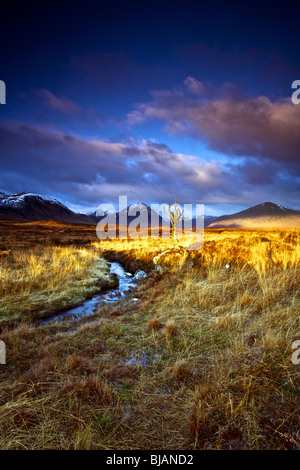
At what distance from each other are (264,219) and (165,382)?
10414 cm

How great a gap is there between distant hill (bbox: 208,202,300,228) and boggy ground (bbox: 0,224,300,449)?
71.4m

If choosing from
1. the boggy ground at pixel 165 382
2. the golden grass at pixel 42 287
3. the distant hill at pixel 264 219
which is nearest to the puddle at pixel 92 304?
the golden grass at pixel 42 287

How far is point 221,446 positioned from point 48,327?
16.7ft

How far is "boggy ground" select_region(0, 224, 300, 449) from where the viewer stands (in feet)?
6.23

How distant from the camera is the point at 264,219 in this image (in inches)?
3639

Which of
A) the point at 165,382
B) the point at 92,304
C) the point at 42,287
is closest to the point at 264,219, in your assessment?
the point at 92,304

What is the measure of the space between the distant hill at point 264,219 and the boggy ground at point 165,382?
234 feet

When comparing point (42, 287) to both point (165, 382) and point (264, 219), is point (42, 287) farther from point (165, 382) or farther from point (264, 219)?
point (264, 219)

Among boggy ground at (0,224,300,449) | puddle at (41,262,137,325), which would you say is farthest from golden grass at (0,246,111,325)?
boggy ground at (0,224,300,449)

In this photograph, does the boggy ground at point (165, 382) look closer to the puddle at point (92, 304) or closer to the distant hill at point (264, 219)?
the puddle at point (92, 304)

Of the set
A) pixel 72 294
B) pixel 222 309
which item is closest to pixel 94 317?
pixel 72 294

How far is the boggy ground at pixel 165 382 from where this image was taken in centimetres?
190

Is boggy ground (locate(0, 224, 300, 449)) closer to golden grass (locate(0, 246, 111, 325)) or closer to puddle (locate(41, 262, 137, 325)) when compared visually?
puddle (locate(41, 262, 137, 325))

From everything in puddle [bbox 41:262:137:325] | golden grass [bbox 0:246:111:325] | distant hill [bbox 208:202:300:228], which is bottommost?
puddle [bbox 41:262:137:325]
